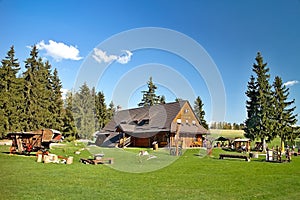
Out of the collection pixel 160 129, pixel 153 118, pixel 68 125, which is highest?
pixel 153 118

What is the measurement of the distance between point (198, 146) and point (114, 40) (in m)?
28.6

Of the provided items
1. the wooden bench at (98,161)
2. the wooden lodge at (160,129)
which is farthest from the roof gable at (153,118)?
the wooden bench at (98,161)

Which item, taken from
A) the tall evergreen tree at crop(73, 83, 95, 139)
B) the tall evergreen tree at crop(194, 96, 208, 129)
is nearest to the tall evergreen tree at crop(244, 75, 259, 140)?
the tall evergreen tree at crop(194, 96, 208, 129)

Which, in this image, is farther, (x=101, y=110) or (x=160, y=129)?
(x=101, y=110)

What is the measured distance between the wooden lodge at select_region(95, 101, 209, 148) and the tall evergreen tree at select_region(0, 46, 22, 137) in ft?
47.2

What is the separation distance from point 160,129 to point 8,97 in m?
20.5

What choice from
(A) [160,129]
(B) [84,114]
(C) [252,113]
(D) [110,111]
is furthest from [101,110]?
(C) [252,113]

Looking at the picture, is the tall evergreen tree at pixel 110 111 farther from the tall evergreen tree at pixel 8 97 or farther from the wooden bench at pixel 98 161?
the wooden bench at pixel 98 161

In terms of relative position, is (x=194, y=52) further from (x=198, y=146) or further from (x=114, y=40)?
(x=198, y=146)

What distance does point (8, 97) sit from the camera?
36.2 metres

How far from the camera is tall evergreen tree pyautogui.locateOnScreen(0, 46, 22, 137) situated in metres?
35.3

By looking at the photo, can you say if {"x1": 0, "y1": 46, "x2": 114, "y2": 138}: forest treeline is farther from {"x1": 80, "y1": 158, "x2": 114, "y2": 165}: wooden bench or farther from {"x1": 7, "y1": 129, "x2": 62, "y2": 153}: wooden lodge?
{"x1": 80, "y1": 158, "x2": 114, "y2": 165}: wooden bench

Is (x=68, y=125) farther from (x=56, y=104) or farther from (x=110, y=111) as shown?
(x=110, y=111)

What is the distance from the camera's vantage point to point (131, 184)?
1017 cm
